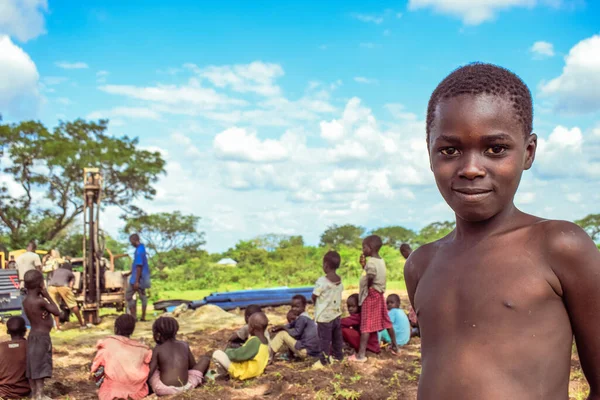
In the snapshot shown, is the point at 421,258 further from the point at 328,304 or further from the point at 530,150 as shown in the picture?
the point at 328,304

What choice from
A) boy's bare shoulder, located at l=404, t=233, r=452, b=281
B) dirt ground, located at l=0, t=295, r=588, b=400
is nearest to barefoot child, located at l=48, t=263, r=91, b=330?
dirt ground, located at l=0, t=295, r=588, b=400

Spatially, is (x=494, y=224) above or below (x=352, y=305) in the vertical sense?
above

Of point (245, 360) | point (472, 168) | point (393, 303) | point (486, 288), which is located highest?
point (472, 168)

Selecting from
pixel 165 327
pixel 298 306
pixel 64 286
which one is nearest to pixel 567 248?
pixel 165 327

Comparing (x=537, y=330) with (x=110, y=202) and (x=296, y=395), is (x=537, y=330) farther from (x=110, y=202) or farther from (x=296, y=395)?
(x=110, y=202)

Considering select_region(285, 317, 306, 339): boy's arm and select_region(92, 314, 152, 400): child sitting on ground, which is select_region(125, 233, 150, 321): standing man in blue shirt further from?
select_region(92, 314, 152, 400): child sitting on ground

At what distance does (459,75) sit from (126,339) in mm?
5038

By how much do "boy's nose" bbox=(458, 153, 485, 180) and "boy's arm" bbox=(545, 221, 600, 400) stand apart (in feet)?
0.79

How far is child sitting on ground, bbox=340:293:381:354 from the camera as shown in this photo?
6.91m

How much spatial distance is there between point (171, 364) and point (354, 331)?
240 centimetres

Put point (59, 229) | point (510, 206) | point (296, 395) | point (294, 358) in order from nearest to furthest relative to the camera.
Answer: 1. point (510, 206)
2. point (296, 395)
3. point (294, 358)
4. point (59, 229)

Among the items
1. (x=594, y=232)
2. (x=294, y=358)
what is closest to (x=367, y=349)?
(x=294, y=358)

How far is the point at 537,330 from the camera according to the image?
1.41 m

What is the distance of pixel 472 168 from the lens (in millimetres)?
1406
